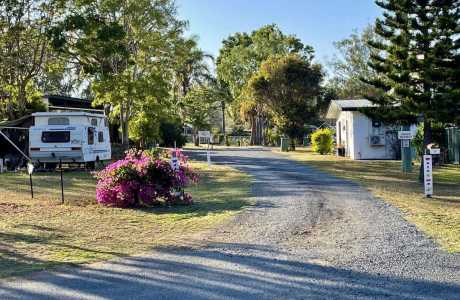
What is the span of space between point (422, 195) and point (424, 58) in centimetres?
506

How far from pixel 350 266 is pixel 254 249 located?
1.44 meters

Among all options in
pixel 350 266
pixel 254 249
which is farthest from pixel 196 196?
pixel 350 266

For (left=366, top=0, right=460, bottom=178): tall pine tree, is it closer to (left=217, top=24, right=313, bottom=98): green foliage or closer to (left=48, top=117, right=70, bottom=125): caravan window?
(left=48, top=117, right=70, bottom=125): caravan window

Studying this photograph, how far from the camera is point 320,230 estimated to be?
28.7 feet

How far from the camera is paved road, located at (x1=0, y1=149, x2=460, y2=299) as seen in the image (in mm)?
5434

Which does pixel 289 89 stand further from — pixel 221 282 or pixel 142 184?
pixel 221 282

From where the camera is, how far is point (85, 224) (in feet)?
32.5

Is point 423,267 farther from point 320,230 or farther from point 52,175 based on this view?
point 52,175

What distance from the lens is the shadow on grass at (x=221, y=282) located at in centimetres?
536

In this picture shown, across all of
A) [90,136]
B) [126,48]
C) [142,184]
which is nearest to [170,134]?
[126,48]

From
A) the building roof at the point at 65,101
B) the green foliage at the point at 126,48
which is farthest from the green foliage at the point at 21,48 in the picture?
the building roof at the point at 65,101

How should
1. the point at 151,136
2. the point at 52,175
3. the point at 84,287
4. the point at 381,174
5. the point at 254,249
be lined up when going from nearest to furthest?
the point at 84,287 → the point at 254,249 → the point at 381,174 → the point at 52,175 → the point at 151,136

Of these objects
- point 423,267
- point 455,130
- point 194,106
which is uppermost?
point 194,106

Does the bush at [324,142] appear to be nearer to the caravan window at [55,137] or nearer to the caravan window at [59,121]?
the caravan window at [59,121]
